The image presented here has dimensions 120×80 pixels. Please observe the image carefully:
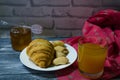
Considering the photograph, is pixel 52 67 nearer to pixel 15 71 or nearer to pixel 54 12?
Answer: pixel 15 71

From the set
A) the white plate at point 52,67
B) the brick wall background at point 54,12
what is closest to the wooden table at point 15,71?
the white plate at point 52,67

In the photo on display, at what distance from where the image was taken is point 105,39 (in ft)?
2.42

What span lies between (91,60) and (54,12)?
367 millimetres

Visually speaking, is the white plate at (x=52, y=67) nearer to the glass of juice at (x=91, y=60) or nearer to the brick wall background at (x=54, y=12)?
the glass of juice at (x=91, y=60)

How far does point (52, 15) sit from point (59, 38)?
10 centimetres

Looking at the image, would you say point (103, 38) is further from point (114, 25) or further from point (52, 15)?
point (52, 15)

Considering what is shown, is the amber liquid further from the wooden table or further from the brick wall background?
the brick wall background

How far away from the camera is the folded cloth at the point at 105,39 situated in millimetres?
689

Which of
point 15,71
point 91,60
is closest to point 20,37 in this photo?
point 15,71

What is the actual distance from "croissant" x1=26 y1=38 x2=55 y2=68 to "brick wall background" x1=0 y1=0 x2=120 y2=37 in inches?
10.5

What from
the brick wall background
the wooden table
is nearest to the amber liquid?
the wooden table

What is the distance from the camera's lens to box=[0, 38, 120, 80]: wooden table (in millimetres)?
685

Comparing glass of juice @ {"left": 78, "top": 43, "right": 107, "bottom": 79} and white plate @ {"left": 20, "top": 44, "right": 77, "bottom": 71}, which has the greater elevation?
Answer: glass of juice @ {"left": 78, "top": 43, "right": 107, "bottom": 79}

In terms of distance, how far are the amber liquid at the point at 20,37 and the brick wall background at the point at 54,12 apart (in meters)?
0.15
